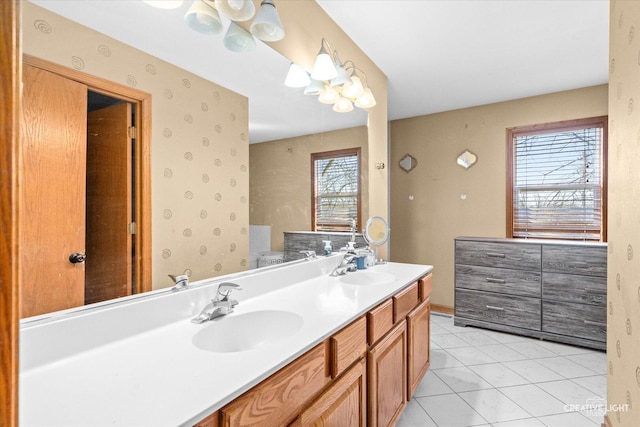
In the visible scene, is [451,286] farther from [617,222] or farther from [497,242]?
[617,222]

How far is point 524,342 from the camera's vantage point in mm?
3043

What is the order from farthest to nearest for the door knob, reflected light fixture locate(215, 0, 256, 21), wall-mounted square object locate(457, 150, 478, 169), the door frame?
wall-mounted square object locate(457, 150, 478, 169), reflected light fixture locate(215, 0, 256, 21), the door frame, the door knob

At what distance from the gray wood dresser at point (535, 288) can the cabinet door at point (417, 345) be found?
1.45 metres

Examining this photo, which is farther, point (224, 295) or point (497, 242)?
point (497, 242)

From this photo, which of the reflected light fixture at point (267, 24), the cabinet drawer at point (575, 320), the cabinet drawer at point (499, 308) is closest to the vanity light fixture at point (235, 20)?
the reflected light fixture at point (267, 24)

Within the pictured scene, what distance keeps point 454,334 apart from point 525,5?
287 cm

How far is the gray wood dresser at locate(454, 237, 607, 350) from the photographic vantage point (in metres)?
2.84

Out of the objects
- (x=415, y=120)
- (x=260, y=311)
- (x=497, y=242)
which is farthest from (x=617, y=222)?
(x=415, y=120)

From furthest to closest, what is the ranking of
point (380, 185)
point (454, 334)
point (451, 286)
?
point (451, 286)
point (454, 334)
point (380, 185)

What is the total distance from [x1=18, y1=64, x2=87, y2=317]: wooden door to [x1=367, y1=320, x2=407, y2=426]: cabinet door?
1.17 meters

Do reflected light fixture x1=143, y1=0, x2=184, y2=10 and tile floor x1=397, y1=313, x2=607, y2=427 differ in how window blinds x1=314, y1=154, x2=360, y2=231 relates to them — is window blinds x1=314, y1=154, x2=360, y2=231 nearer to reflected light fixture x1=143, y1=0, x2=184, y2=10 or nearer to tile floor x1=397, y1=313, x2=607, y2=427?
reflected light fixture x1=143, y1=0, x2=184, y2=10

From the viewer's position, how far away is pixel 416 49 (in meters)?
2.54

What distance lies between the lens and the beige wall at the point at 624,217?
996 mm

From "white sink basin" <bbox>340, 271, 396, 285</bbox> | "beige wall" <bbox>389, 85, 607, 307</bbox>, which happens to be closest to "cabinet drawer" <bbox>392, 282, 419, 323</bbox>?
"white sink basin" <bbox>340, 271, 396, 285</bbox>
